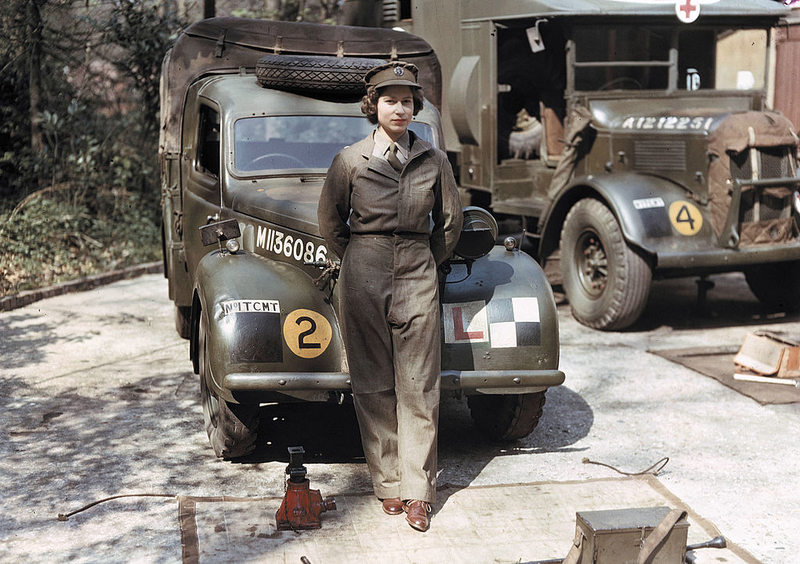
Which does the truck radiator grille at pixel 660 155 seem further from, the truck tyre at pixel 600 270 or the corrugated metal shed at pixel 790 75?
the corrugated metal shed at pixel 790 75

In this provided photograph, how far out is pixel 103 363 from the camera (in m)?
6.97

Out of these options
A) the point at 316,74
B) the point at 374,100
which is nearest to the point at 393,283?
the point at 374,100

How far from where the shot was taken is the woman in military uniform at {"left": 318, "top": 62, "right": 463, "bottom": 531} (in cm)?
430

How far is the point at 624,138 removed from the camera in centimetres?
853

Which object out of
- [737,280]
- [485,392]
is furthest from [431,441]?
[737,280]

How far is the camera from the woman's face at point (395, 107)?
4.27m

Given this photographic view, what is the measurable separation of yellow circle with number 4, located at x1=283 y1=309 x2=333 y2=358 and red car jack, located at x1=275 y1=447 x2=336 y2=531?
0.60 meters

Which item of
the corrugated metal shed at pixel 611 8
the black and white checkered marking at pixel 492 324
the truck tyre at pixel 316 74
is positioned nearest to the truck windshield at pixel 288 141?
the truck tyre at pixel 316 74

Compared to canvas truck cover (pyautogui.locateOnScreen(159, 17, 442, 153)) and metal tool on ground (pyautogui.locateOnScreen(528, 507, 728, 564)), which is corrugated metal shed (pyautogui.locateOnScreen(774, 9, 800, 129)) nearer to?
canvas truck cover (pyautogui.locateOnScreen(159, 17, 442, 153))

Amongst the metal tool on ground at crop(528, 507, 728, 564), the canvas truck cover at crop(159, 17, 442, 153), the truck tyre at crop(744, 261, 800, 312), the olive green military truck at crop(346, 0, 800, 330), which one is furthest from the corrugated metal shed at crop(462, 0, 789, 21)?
the metal tool on ground at crop(528, 507, 728, 564)

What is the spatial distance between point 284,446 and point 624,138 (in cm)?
458

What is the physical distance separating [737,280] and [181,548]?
812 centimetres

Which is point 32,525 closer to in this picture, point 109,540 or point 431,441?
point 109,540

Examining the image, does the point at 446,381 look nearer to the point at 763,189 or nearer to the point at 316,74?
the point at 316,74
